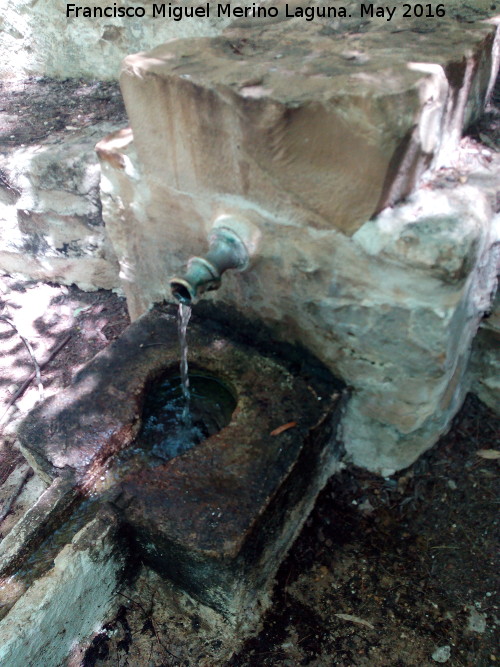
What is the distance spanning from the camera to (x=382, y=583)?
2186 millimetres

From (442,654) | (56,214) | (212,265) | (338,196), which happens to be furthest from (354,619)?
(56,214)

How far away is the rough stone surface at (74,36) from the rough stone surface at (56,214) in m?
0.62

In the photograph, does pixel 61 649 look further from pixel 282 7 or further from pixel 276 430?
pixel 282 7

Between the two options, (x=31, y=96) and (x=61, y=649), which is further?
(x=31, y=96)

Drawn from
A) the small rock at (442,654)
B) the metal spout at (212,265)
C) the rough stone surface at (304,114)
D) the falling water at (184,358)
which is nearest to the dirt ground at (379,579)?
the small rock at (442,654)

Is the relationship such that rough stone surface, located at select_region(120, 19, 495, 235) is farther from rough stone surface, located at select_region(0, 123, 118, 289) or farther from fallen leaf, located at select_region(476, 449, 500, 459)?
fallen leaf, located at select_region(476, 449, 500, 459)

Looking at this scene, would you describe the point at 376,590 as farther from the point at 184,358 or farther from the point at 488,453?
the point at 184,358

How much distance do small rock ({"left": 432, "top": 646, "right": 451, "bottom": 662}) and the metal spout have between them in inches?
61.6

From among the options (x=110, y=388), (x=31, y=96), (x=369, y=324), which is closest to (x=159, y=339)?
(x=110, y=388)

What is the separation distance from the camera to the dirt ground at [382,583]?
2004 millimetres

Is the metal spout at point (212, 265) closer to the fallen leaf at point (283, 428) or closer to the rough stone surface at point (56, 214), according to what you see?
the fallen leaf at point (283, 428)

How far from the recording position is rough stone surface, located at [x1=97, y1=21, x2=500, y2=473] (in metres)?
1.75

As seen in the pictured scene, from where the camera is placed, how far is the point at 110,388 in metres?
2.20

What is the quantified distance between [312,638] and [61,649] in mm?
897
